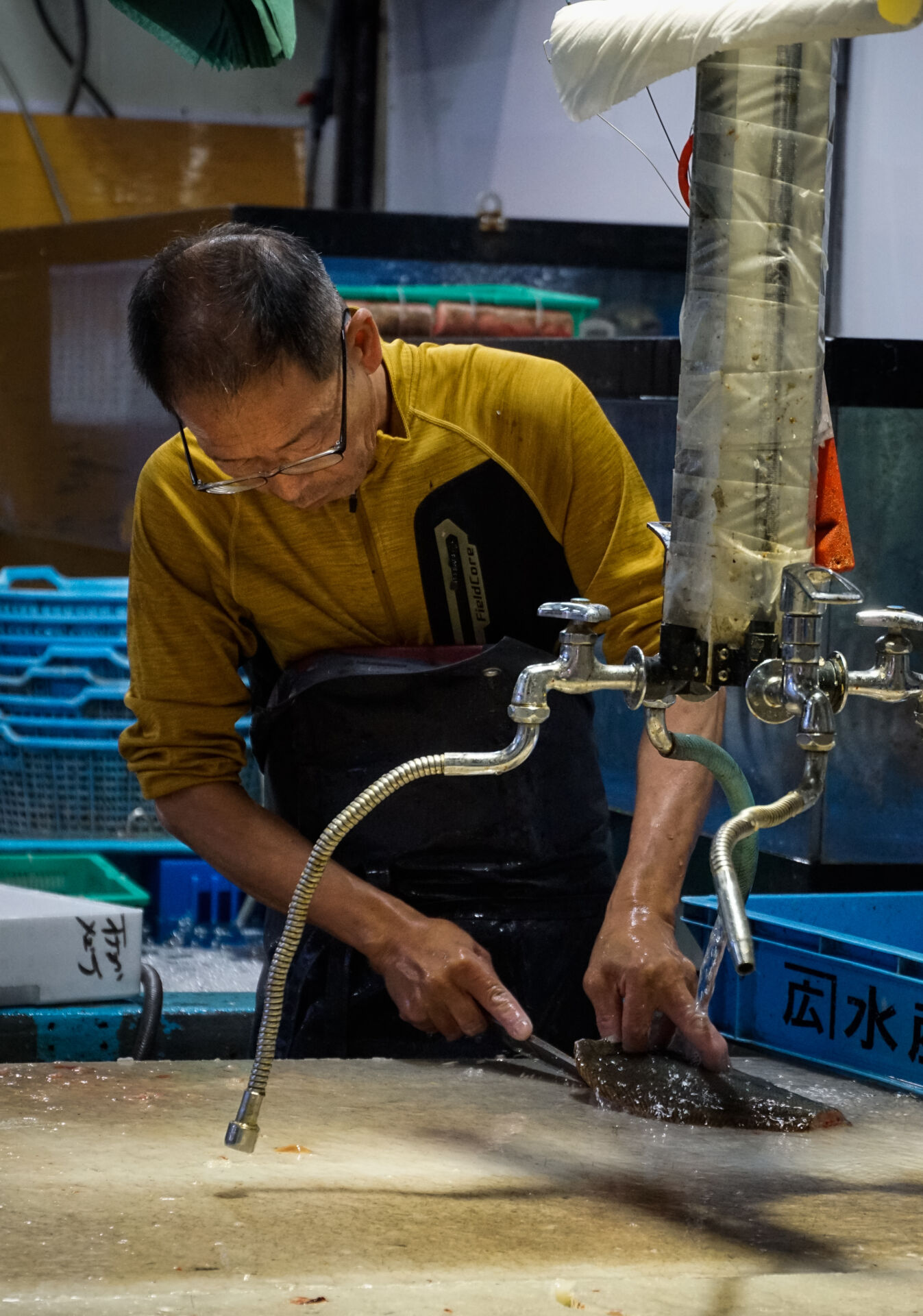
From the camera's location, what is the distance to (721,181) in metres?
1.02

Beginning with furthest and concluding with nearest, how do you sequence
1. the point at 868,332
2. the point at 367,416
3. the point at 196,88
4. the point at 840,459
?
the point at 196,88
the point at 868,332
the point at 840,459
the point at 367,416

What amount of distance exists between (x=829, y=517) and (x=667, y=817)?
53 cm

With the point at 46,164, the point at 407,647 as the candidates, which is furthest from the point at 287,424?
the point at 46,164

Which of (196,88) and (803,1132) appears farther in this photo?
(196,88)

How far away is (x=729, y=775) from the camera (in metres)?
1.22

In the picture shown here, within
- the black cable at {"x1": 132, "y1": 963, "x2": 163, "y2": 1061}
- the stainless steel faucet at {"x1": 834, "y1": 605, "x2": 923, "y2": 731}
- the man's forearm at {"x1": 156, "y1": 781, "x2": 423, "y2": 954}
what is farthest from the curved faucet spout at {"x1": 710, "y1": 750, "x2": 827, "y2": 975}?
the black cable at {"x1": 132, "y1": 963, "x2": 163, "y2": 1061}

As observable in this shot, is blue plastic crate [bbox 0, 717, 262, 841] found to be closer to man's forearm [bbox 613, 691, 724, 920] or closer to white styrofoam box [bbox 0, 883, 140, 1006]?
white styrofoam box [bbox 0, 883, 140, 1006]

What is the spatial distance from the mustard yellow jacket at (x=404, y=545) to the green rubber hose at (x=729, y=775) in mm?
412

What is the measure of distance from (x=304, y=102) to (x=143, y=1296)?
5.01 metres

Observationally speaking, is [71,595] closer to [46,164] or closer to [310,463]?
[310,463]

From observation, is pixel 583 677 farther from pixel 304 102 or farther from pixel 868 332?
pixel 304 102

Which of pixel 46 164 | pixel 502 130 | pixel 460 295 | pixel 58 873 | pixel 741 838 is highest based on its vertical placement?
pixel 502 130

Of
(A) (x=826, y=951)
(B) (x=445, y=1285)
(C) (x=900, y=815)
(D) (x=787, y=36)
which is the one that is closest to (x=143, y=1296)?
(B) (x=445, y=1285)

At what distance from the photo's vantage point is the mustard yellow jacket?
168cm
